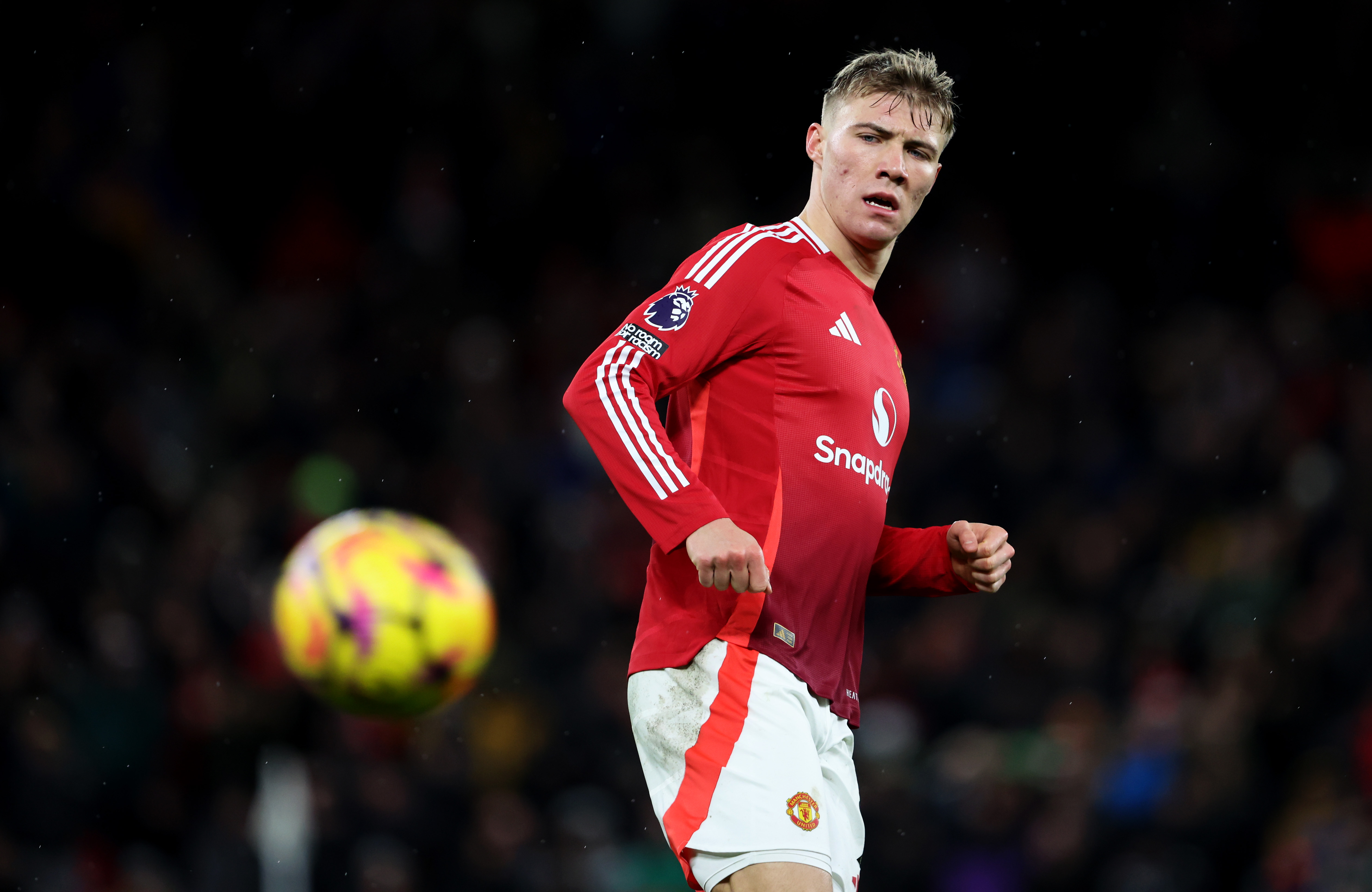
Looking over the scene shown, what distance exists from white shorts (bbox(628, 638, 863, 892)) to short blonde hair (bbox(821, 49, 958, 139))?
138 centimetres

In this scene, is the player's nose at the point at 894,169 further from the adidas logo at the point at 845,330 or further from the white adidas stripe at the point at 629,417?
the white adidas stripe at the point at 629,417

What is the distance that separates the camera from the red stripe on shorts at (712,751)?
117 inches

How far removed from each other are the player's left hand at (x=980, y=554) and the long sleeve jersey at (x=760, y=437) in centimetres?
25

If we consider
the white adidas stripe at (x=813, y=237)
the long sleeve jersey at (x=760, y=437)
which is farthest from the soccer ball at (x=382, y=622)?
the white adidas stripe at (x=813, y=237)

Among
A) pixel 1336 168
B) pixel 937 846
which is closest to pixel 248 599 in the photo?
pixel 937 846

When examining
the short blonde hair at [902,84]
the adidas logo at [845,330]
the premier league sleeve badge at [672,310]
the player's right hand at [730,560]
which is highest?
the short blonde hair at [902,84]

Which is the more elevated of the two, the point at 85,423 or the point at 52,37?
the point at 52,37

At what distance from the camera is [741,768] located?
295 cm

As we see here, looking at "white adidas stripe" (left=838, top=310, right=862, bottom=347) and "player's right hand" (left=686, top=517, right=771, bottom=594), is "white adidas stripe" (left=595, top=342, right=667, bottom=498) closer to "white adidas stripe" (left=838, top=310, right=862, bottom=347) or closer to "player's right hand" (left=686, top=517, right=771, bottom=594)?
"player's right hand" (left=686, top=517, right=771, bottom=594)

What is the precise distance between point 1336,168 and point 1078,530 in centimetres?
370

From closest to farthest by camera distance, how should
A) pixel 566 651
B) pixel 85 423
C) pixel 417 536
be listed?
pixel 417 536, pixel 566 651, pixel 85 423

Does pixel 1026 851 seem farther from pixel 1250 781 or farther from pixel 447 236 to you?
pixel 447 236

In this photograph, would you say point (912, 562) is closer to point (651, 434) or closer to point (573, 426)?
point (651, 434)

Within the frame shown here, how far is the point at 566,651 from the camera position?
8406 mm
